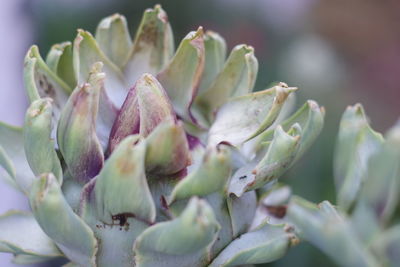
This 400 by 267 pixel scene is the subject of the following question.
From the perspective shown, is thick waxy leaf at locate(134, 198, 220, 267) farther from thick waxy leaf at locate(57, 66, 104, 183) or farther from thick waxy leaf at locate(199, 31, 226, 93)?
thick waxy leaf at locate(199, 31, 226, 93)

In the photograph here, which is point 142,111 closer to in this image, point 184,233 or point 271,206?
point 184,233

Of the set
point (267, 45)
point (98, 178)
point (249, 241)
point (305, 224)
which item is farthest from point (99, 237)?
point (267, 45)

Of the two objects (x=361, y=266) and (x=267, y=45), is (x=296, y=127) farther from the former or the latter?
(x=267, y=45)

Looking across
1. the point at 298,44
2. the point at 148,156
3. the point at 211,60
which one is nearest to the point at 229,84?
the point at 211,60

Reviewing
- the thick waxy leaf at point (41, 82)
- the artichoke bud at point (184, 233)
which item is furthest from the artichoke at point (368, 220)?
the thick waxy leaf at point (41, 82)

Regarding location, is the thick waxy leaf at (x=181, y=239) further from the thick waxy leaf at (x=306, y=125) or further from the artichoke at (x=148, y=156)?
the thick waxy leaf at (x=306, y=125)
